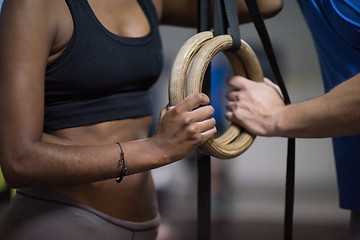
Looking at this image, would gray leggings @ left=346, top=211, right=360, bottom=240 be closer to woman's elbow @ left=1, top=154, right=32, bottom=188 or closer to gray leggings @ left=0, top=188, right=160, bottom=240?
gray leggings @ left=0, top=188, right=160, bottom=240

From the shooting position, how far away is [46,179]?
2.56ft

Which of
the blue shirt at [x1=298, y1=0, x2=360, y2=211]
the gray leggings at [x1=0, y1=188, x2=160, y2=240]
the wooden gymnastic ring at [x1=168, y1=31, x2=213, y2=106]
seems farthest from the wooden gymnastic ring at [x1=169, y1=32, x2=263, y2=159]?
the gray leggings at [x1=0, y1=188, x2=160, y2=240]

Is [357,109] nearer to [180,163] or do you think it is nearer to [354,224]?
Result: [354,224]

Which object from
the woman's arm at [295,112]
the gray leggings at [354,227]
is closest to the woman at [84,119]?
the woman's arm at [295,112]

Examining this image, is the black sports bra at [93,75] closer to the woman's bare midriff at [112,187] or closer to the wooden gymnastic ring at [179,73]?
the woman's bare midriff at [112,187]

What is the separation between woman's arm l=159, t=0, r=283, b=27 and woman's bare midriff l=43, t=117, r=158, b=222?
0.32 metres

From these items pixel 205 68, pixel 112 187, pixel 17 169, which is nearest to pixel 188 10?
pixel 205 68

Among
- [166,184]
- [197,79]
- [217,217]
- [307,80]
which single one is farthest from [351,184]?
[307,80]

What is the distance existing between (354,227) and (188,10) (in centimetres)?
65

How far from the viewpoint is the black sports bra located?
86 cm

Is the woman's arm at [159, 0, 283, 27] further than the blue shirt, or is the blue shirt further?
the woman's arm at [159, 0, 283, 27]

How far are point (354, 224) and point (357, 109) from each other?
296 millimetres

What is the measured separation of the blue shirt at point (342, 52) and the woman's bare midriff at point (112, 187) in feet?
1.41

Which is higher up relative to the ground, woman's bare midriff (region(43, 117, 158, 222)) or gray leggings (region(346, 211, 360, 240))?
woman's bare midriff (region(43, 117, 158, 222))
